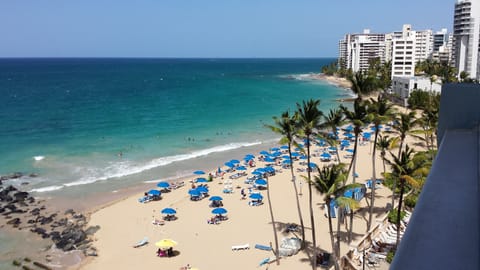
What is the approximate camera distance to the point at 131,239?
83.8ft

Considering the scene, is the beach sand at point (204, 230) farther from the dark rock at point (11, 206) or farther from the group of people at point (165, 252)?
the dark rock at point (11, 206)

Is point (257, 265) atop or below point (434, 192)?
below

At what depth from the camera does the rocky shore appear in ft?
78.8

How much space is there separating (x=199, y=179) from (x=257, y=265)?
53.0 feet

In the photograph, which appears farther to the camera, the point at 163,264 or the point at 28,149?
the point at 28,149

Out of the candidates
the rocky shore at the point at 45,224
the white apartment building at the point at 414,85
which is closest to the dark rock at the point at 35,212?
the rocky shore at the point at 45,224

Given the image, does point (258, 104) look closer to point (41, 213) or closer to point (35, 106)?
point (35, 106)

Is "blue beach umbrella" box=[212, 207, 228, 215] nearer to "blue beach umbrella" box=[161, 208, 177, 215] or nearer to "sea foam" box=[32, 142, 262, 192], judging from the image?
"blue beach umbrella" box=[161, 208, 177, 215]

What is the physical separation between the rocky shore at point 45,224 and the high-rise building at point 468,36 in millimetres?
85289

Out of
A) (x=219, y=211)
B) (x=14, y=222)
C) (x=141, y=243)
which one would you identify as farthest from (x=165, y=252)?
(x=14, y=222)

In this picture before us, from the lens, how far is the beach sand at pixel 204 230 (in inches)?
880

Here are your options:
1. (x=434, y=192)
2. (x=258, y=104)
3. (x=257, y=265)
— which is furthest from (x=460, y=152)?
(x=258, y=104)

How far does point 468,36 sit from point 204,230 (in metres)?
88.2

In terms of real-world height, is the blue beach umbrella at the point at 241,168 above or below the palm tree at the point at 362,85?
below
